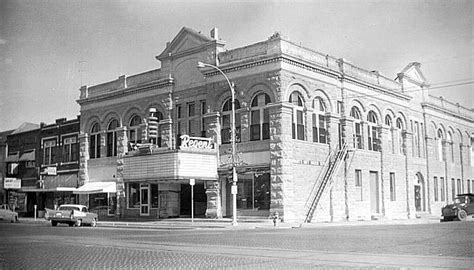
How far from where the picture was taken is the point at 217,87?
105 ft

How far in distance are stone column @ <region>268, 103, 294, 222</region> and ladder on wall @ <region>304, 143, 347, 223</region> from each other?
859 mm

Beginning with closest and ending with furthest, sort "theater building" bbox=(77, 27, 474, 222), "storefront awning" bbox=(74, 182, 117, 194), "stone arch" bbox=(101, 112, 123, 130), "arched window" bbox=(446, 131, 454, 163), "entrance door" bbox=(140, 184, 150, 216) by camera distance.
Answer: "arched window" bbox=(446, 131, 454, 163) → "theater building" bbox=(77, 27, 474, 222) → "entrance door" bbox=(140, 184, 150, 216) → "storefront awning" bbox=(74, 182, 117, 194) → "stone arch" bbox=(101, 112, 123, 130)

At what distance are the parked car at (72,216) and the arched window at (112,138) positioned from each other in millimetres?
8046

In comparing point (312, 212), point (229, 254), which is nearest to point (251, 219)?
point (312, 212)

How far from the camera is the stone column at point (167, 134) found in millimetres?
34625

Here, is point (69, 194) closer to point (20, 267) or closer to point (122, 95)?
point (122, 95)

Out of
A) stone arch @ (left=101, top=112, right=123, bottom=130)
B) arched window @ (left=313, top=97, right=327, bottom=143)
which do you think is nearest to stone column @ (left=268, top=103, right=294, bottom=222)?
arched window @ (left=313, top=97, right=327, bottom=143)

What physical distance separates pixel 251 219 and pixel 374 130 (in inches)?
432

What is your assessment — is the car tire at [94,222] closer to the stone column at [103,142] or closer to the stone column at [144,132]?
the stone column at [144,132]

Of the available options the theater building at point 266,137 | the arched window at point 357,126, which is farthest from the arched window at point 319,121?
the arched window at point 357,126

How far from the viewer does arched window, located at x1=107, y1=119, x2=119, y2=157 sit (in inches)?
1507

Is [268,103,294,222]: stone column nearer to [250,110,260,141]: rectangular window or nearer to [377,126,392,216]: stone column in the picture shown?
[250,110,260,141]: rectangular window

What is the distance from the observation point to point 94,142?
131ft

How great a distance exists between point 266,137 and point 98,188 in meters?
12.8
